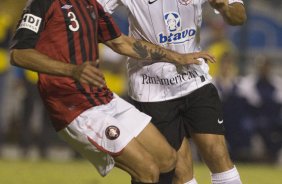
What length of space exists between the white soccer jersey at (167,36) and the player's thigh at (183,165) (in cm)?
41

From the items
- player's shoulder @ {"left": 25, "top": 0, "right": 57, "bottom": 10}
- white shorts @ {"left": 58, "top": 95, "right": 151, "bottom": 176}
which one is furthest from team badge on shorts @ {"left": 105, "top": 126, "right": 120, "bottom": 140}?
player's shoulder @ {"left": 25, "top": 0, "right": 57, "bottom": 10}

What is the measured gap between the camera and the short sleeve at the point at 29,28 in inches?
256

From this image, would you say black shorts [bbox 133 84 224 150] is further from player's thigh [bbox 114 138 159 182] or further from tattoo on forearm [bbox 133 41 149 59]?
player's thigh [bbox 114 138 159 182]

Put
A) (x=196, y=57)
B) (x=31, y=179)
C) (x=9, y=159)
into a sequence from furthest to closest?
(x=9, y=159), (x=31, y=179), (x=196, y=57)

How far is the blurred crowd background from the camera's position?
14.1 meters

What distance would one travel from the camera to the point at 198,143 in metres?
7.62

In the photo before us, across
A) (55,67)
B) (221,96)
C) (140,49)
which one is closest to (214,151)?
(140,49)

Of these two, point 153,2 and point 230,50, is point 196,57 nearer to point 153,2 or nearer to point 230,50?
point 153,2

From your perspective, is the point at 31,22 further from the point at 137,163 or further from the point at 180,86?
the point at 180,86

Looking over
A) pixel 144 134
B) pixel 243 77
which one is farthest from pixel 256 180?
pixel 144 134

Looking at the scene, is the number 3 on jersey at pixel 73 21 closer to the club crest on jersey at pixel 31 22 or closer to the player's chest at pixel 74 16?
the player's chest at pixel 74 16

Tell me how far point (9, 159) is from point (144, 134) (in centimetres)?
747

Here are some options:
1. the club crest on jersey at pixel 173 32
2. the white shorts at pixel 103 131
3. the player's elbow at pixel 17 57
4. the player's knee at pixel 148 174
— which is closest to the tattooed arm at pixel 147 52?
the club crest on jersey at pixel 173 32

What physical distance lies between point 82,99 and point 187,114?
1.22 metres
